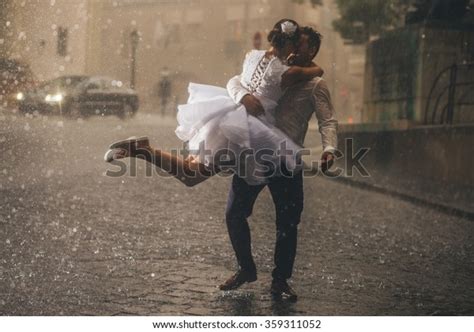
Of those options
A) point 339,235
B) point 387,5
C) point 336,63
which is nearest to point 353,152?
point 387,5

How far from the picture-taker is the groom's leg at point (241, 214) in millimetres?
4945

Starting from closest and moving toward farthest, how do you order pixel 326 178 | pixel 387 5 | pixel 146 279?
pixel 146 279, pixel 326 178, pixel 387 5

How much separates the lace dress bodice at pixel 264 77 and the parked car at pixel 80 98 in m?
21.5

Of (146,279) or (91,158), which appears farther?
(91,158)

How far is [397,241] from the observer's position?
762 centimetres

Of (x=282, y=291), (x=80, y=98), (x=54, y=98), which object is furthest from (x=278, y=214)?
(x=80, y=98)

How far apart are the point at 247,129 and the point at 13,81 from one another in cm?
2485

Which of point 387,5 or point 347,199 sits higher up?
point 387,5

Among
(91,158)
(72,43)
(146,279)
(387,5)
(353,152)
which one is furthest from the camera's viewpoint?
(72,43)

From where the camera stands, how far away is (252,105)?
15.5 feet

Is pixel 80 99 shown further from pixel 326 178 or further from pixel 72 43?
pixel 72 43

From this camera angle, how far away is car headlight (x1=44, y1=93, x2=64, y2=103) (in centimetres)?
2578
